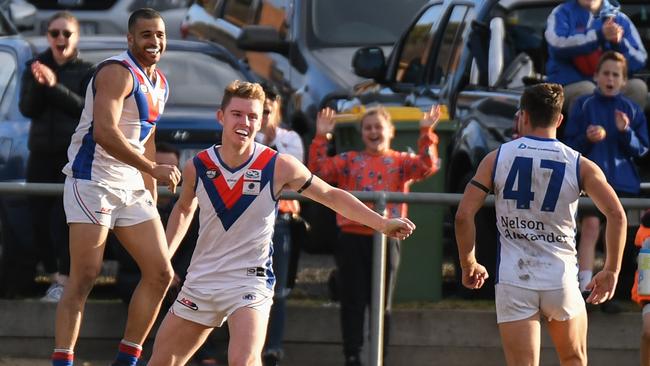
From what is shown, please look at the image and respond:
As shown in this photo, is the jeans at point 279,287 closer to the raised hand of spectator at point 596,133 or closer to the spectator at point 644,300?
the raised hand of spectator at point 596,133

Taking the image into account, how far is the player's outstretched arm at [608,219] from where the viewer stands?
8789 millimetres

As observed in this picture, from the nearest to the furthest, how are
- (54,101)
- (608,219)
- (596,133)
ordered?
(608,219)
(596,133)
(54,101)

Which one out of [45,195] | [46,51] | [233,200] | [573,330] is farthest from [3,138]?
[573,330]

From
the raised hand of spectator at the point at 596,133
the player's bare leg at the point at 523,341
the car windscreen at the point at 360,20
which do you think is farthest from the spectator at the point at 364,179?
the car windscreen at the point at 360,20

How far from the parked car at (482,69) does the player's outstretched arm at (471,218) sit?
2.28 m

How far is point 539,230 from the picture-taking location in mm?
8953

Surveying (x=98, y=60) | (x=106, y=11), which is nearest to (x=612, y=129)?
(x=98, y=60)

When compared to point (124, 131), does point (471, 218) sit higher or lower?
lower

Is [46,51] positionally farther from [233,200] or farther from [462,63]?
[233,200]

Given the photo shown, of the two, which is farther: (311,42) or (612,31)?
(311,42)

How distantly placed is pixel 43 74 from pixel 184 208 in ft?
10.4

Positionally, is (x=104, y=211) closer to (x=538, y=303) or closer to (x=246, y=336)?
(x=246, y=336)

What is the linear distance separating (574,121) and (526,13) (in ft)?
4.26

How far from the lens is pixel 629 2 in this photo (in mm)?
13008
